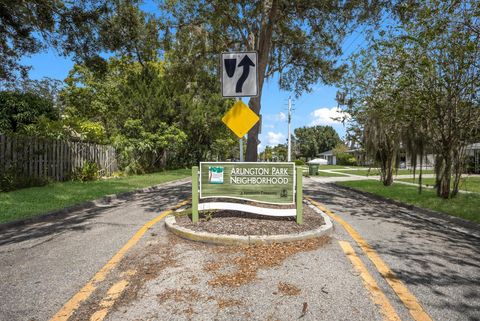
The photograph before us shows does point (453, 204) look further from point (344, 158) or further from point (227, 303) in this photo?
point (344, 158)

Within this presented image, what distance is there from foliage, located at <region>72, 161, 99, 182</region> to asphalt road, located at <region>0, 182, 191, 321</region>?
27.6ft

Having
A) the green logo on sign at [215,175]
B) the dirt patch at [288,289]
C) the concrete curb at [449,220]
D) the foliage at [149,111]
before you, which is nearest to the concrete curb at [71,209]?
the green logo on sign at [215,175]

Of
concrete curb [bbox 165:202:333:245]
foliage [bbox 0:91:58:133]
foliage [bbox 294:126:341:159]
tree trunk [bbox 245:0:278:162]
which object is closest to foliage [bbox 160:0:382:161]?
tree trunk [bbox 245:0:278:162]

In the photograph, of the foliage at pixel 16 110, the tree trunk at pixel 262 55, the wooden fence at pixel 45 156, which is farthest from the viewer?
the foliage at pixel 16 110

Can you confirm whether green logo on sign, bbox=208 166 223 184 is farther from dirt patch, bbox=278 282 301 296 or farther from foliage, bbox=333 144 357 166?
foliage, bbox=333 144 357 166

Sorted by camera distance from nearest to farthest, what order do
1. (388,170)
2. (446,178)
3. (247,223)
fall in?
(247,223) → (446,178) → (388,170)

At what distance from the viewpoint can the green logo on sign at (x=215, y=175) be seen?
5918mm

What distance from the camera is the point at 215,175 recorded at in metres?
5.93

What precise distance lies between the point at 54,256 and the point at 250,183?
331cm

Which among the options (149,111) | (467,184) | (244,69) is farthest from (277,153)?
(244,69)

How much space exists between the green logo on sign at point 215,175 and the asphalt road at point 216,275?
127 centimetres

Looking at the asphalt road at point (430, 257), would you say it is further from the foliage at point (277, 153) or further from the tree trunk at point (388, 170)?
the foliage at point (277, 153)

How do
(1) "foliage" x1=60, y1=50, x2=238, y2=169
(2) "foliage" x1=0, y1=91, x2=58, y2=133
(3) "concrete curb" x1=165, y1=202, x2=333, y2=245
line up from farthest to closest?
1. (2) "foliage" x1=0, y1=91, x2=58, y2=133
2. (1) "foliage" x1=60, y1=50, x2=238, y2=169
3. (3) "concrete curb" x1=165, y1=202, x2=333, y2=245

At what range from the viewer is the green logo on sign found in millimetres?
5918
